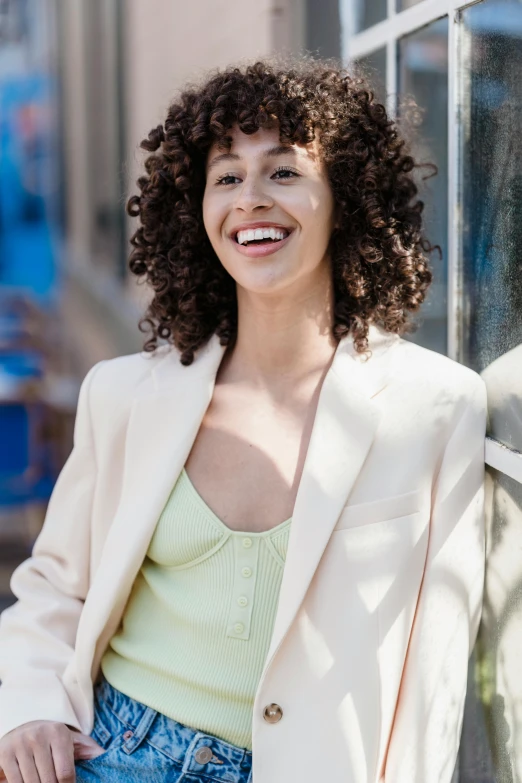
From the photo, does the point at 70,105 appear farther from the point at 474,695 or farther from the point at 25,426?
the point at 474,695

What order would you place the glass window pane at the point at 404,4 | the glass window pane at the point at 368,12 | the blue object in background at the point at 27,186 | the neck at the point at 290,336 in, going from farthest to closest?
the blue object in background at the point at 27,186
the glass window pane at the point at 368,12
the glass window pane at the point at 404,4
the neck at the point at 290,336

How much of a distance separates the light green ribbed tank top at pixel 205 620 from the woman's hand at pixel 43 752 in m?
0.13

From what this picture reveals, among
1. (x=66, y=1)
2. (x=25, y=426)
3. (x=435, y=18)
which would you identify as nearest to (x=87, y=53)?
(x=66, y=1)

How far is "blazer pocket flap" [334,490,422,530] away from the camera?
167cm

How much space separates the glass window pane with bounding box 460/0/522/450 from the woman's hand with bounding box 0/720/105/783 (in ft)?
3.14

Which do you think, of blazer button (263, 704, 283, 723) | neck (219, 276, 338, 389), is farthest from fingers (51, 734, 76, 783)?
neck (219, 276, 338, 389)

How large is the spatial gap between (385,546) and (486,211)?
63cm

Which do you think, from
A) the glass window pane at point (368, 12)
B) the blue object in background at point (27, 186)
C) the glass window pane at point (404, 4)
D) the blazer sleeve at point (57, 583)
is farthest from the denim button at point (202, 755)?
the blue object in background at point (27, 186)

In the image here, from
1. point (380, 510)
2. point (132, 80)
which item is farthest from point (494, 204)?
point (132, 80)

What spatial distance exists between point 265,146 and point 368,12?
31.2 inches

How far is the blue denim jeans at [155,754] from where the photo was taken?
1690mm

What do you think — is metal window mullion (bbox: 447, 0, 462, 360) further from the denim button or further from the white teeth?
the denim button

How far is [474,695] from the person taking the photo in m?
1.92

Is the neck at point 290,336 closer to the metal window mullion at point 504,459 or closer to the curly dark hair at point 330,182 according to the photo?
the curly dark hair at point 330,182
